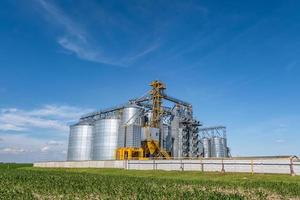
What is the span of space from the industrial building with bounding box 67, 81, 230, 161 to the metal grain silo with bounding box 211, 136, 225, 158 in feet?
58.2

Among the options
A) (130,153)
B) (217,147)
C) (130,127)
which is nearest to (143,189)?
(130,153)

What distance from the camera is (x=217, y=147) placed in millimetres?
102875

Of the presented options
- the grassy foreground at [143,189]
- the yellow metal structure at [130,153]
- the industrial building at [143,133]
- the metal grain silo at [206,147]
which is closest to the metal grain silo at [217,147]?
the metal grain silo at [206,147]

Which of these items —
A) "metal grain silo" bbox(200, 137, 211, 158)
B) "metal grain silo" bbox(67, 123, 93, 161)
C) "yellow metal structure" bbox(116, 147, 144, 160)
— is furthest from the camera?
"metal grain silo" bbox(200, 137, 211, 158)

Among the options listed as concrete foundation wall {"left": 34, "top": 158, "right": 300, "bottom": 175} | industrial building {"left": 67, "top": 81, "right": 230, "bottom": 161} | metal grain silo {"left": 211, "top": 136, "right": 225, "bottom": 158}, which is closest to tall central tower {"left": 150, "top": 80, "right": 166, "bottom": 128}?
industrial building {"left": 67, "top": 81, "right": 230, "bottom": 161}

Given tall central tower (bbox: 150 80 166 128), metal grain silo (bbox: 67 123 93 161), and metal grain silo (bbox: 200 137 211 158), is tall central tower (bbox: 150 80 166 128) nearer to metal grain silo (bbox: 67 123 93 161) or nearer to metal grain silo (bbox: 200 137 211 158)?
metal grain silo (bbox: 67 123 93 161)

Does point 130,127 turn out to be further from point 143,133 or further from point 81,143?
point 81,143

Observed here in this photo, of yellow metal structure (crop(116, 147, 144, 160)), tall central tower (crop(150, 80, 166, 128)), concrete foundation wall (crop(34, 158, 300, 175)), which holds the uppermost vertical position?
tall central tower (crop(150, 80, 166, 128))

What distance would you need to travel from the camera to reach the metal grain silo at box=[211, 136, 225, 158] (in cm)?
10206

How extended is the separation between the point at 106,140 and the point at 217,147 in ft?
132

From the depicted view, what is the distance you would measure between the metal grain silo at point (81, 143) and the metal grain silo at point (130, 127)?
1613 cm

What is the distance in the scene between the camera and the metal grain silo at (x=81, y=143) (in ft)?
297

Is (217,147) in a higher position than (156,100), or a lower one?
lower

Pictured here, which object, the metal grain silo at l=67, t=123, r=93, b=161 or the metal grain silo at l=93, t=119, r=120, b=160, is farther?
the metal grain silo at l=67, t=123, r=93, b=161
